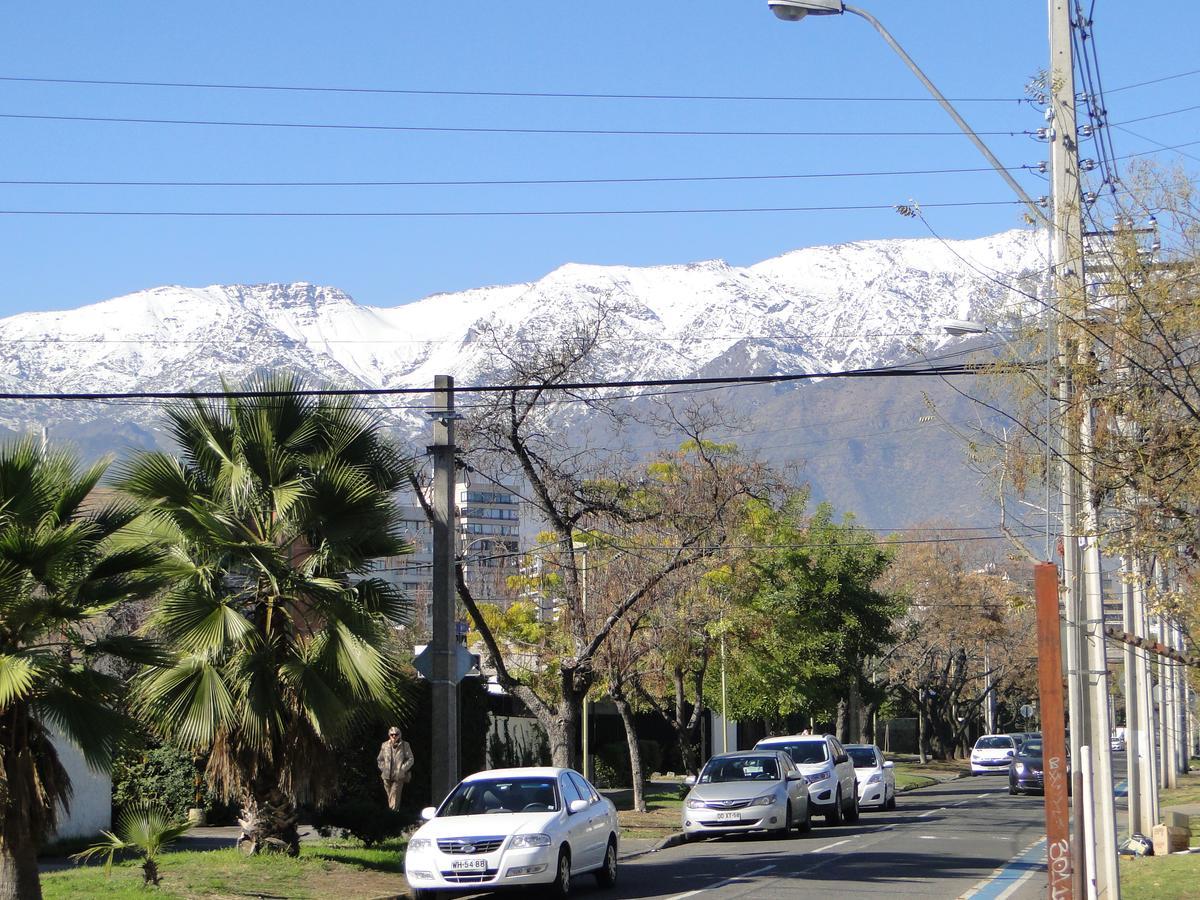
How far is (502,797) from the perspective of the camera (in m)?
18.6

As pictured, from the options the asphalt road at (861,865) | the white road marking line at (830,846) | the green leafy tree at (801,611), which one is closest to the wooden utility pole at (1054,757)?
the asphalt road at (861,865)

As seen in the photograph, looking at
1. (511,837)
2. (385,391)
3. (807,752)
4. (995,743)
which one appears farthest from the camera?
(995,743)

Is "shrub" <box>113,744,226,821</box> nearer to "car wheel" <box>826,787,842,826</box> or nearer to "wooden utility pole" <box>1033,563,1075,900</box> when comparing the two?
"car wheel" <box>826,787,842,826</box>

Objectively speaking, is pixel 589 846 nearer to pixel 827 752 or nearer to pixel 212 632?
pixel 212 632

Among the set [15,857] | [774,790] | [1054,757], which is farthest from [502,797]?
[774,790]

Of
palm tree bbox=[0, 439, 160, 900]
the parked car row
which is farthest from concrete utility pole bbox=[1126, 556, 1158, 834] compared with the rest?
palm tree bbox=[0, 439, 160, 900]

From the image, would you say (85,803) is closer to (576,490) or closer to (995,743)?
(576,490)

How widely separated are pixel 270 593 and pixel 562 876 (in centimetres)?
506

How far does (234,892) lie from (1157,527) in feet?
34.9

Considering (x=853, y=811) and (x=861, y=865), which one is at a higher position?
(x=861, y=865)

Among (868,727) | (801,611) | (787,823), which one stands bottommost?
(868,727)

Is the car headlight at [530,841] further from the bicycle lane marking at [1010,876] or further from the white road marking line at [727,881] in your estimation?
the bicycle lane marking at [1010,876]

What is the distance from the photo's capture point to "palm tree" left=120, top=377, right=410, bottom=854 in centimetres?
1816

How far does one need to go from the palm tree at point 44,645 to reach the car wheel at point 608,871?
6.75m
